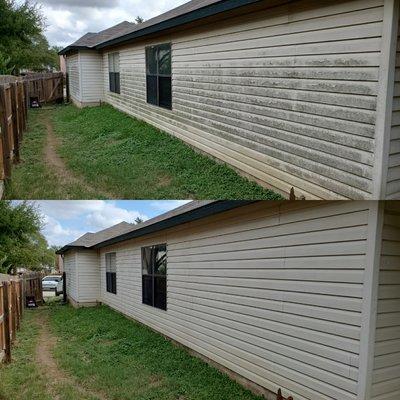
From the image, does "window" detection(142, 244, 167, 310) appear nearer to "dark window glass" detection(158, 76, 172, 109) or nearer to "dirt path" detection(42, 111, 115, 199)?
"dirt path" detection(42, 111, 115, 199)

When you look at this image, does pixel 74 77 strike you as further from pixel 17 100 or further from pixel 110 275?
pixel 17 100

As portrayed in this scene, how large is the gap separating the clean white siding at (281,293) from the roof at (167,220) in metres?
0.29

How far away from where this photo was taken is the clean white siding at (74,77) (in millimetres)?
16484

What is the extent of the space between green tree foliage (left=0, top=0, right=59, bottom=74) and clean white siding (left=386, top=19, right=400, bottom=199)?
717 centimetres

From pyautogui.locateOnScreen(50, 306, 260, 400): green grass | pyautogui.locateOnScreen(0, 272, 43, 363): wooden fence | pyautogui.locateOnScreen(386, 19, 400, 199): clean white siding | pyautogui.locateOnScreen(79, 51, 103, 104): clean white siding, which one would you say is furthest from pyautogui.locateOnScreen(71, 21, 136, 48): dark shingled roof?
pyautogui.locateOnScreen(386, 19, 400, 199): clean white siding

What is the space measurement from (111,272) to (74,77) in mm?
8962

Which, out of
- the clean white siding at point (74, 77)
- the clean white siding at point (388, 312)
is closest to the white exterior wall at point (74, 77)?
the clean white siding at point (74, 77)

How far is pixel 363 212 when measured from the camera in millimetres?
3547

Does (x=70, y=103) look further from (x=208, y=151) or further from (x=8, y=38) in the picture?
(x=208, y=151)

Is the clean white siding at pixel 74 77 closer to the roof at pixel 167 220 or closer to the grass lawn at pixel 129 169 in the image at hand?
the grass lawn at pixel 129 169

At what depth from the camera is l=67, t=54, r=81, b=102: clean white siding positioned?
16484mm

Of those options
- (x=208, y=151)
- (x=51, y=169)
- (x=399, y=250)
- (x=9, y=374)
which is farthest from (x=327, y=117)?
(x=9, y=374)

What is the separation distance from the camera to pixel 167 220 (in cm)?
640

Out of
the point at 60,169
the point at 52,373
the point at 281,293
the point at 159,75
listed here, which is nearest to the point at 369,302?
the point at 281,293
